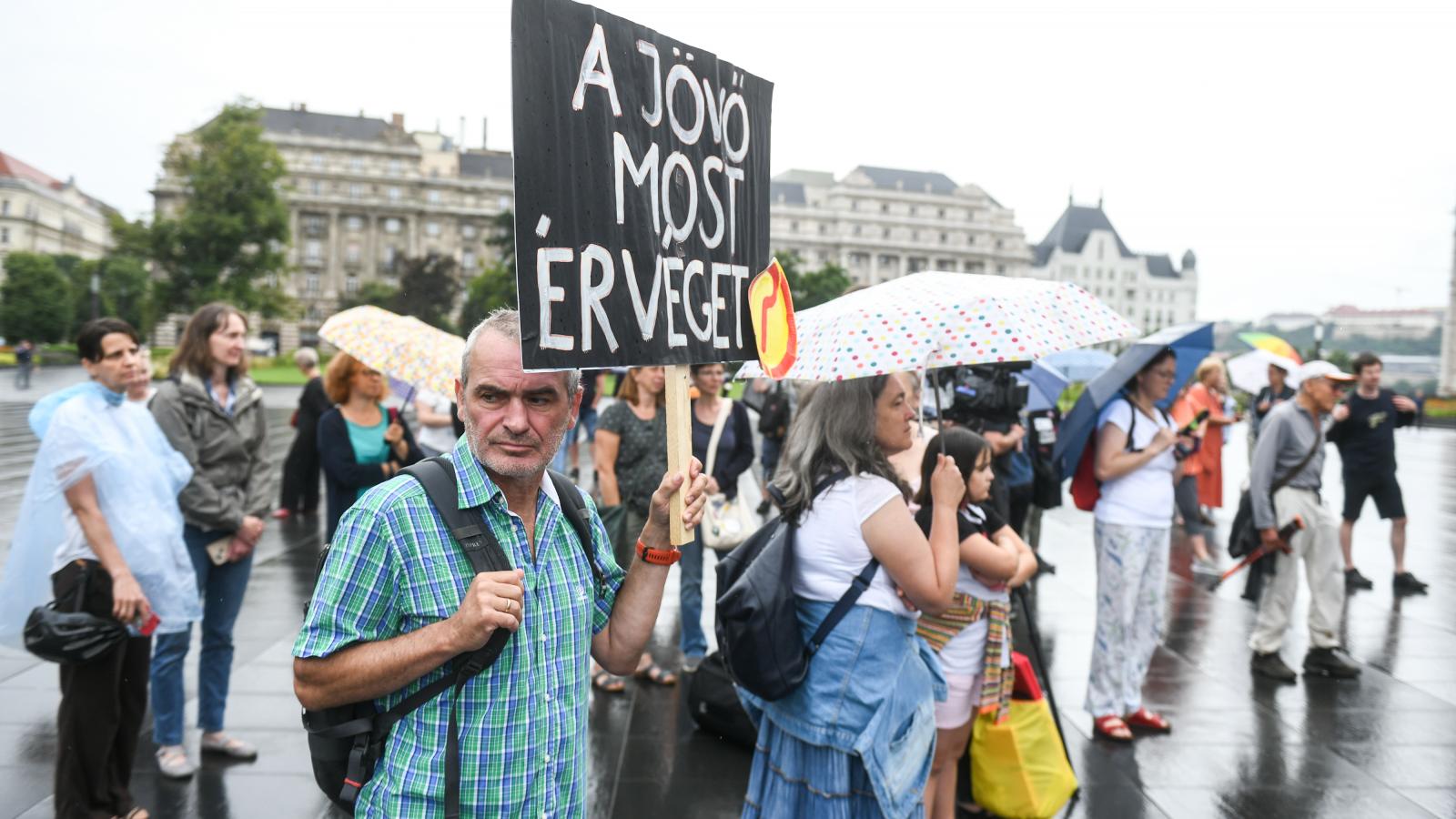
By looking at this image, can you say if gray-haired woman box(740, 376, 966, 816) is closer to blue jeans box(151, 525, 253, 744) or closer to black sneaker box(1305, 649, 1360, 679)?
blue jeans box(151, 525, 253, 744)

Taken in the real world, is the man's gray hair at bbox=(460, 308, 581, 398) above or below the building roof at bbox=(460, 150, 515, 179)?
below

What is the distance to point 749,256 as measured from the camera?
2.36 meters

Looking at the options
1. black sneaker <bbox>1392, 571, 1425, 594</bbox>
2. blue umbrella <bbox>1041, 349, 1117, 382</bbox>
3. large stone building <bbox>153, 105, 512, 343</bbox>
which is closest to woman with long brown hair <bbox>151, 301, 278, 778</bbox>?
black sneaker <bbox>1392, 571, 1425, 594</bbox>

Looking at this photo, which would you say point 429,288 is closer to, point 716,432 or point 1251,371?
point 1251,371

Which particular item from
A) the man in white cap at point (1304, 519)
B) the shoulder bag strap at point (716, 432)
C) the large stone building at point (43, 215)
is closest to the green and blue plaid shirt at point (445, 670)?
the shoulder bag strap at point (716, 432)

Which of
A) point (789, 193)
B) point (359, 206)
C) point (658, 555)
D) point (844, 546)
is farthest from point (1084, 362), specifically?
point (789, 193)

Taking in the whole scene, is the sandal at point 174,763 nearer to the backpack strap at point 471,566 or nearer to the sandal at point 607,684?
the sandal at point 607,684

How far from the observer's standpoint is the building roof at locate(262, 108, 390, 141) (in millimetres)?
97812

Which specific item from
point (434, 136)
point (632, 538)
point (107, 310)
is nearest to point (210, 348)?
point (632, 538)

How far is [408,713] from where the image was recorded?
67.4 inches

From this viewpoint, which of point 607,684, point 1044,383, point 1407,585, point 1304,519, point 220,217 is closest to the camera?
point 607,684

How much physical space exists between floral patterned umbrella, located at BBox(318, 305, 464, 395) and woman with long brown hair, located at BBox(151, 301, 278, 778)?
1.95ft

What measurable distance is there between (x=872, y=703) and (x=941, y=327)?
46.7 inches

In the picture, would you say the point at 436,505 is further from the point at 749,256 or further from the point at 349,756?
the point at 749,256
